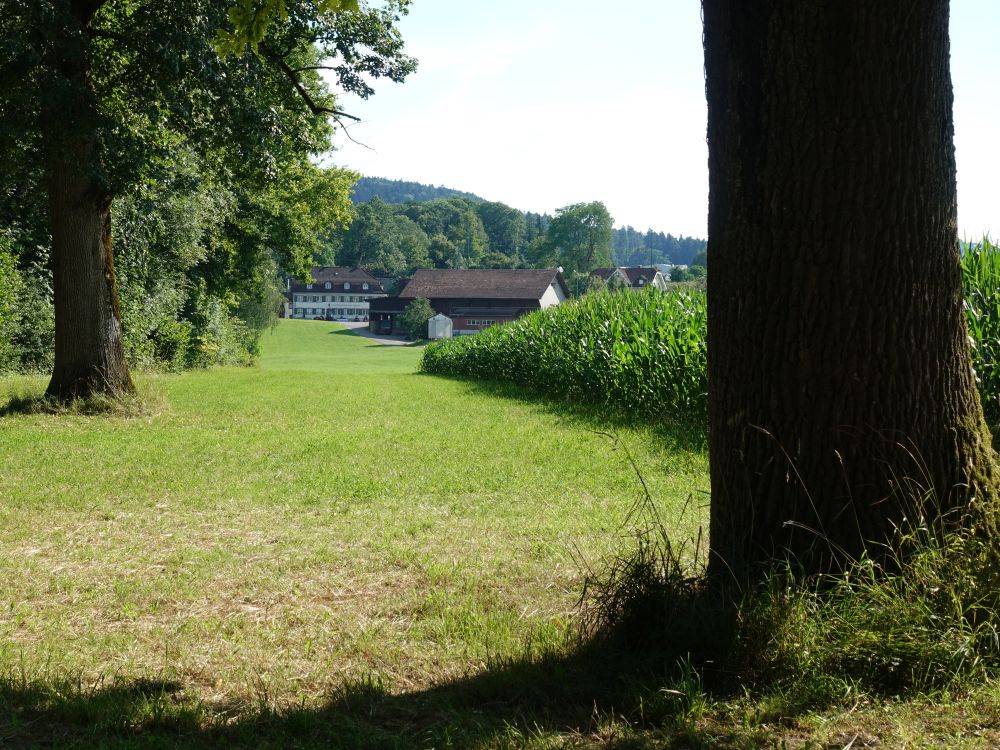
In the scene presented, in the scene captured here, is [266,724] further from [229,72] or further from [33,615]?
[229,72]

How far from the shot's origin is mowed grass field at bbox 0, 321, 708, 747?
3590 mm

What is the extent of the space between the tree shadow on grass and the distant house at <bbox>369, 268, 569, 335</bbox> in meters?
77.0

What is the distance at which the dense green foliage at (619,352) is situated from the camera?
1243 cm

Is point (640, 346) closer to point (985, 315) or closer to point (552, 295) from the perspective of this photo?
point (985, 315)

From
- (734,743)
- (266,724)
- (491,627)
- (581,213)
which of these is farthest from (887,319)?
(581,213)

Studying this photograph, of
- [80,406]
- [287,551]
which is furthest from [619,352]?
[287,551]

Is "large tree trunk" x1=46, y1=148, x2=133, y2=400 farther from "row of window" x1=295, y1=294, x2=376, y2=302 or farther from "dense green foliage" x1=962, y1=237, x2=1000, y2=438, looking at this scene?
"row of window" x1=295, y1=294, x2=376, y2=302

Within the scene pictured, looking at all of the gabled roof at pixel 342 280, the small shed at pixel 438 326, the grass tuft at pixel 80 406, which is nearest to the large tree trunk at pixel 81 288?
the grass tuft at pixel 80 406

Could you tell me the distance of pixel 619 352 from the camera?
14.4 metres

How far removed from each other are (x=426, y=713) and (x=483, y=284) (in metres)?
82.2

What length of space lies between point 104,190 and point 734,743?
12872 millimetres

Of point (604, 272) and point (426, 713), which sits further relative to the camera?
point (604, 272)

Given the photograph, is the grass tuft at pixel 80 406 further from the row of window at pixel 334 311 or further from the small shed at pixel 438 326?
the row of window at pixel 334 311

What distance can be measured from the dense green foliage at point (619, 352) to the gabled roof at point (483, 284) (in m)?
57.6
